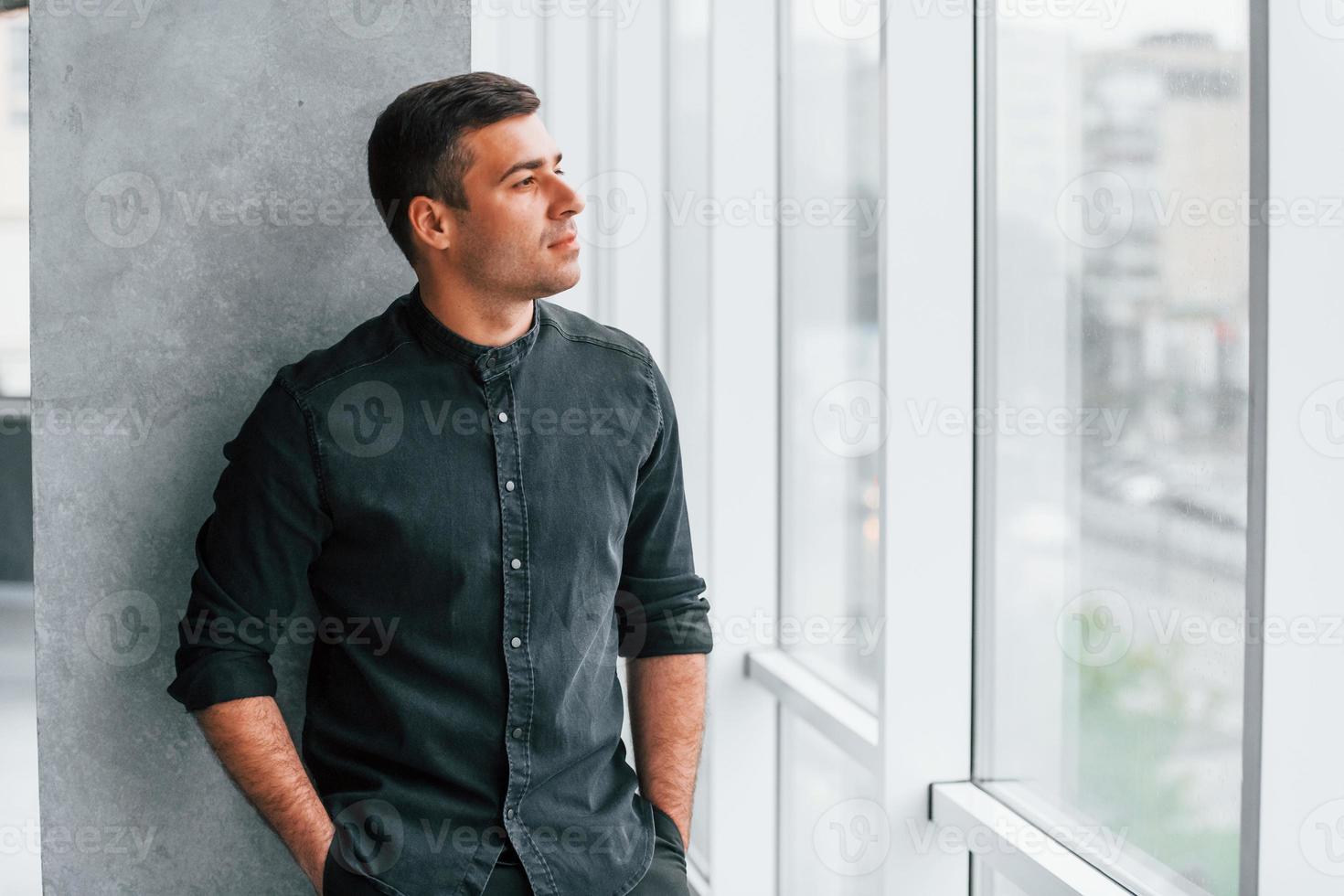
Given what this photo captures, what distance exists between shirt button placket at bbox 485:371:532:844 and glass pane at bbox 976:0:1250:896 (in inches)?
33.2

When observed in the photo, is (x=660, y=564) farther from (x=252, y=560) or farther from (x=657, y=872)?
(x=252, y=560)

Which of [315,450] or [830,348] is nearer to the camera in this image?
[315,450]

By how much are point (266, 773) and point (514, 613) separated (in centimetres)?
37

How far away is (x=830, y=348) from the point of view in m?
2.52

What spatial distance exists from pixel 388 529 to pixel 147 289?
533 millimetres

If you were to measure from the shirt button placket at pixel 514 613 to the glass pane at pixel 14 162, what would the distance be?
0.76 m

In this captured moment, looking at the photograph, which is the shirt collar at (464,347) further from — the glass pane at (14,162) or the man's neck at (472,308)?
the glass pane at (14,162)

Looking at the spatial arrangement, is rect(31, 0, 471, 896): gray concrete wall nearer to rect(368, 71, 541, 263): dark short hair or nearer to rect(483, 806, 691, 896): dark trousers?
rect(368, 71, 541, 263): dark short hair

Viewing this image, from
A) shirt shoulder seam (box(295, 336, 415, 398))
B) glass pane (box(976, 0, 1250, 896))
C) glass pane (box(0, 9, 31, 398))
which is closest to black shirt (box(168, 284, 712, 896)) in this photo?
shirt shoulder seam (box(295, 336, 415, 398))

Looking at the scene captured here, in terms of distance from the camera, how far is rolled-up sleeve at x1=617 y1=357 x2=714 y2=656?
170 centimetres

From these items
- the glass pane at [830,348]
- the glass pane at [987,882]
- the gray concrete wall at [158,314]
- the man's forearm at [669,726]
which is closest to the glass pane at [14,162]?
the gray concrete wall at [158,314]

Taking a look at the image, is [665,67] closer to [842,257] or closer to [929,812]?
[842,257]

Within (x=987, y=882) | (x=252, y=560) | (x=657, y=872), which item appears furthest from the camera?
(x=987, y=882)

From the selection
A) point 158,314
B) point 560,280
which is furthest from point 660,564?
point 158,314
